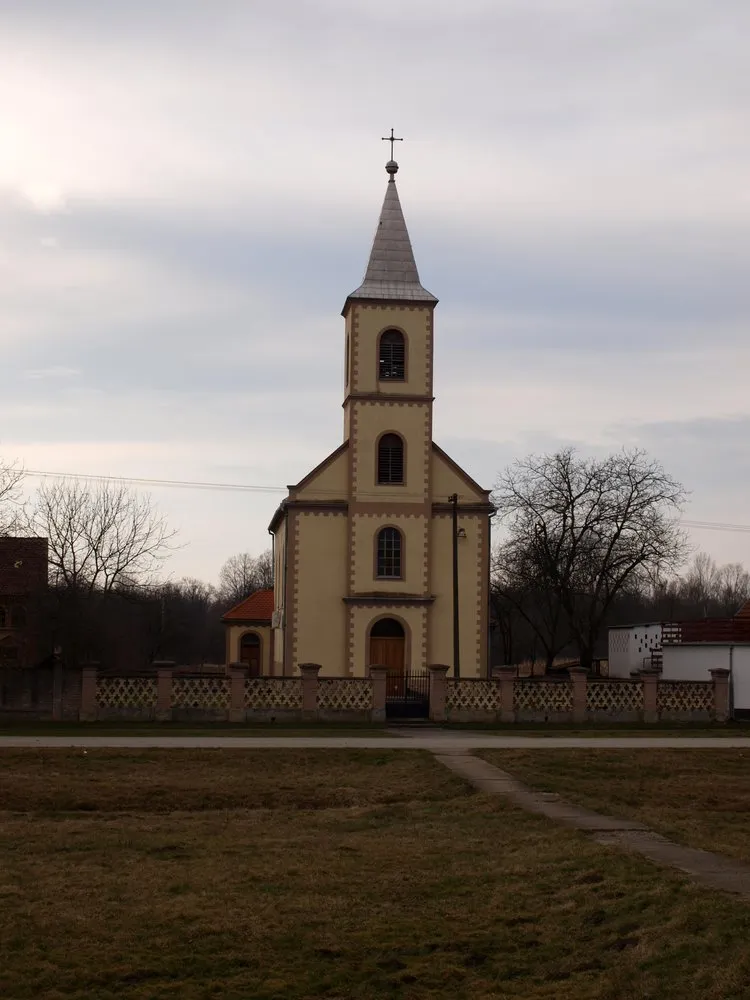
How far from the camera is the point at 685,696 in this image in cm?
3738

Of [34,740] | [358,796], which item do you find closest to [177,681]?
[34,740]

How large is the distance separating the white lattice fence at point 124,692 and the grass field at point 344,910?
55.0 feet

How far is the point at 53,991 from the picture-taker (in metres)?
8.83

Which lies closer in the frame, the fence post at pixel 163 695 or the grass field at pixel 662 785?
the grass field at pixel 662 785

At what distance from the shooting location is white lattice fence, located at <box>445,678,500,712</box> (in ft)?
120

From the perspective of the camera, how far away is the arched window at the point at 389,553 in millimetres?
44031

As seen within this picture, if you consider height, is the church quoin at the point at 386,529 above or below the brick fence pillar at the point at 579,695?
above

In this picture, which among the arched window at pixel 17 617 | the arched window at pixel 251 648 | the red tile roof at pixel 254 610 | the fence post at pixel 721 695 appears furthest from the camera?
the arched window at pixel 17 617

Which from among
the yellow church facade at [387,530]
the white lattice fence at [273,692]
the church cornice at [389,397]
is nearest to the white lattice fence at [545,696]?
the white lattice fence at [273,692]

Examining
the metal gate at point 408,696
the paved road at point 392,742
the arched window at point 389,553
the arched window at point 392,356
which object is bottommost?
the paved road at point 392,742

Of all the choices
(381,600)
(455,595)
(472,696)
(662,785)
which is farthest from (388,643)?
(662,785)

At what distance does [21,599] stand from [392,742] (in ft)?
139

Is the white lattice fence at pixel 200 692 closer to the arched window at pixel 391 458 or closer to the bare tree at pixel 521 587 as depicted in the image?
the arched window at pixel 391 458

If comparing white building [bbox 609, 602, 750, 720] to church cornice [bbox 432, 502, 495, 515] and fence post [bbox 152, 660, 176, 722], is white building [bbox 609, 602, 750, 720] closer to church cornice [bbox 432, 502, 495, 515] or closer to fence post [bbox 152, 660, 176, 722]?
church cornice [bbox 432, 502, 495, 515]
